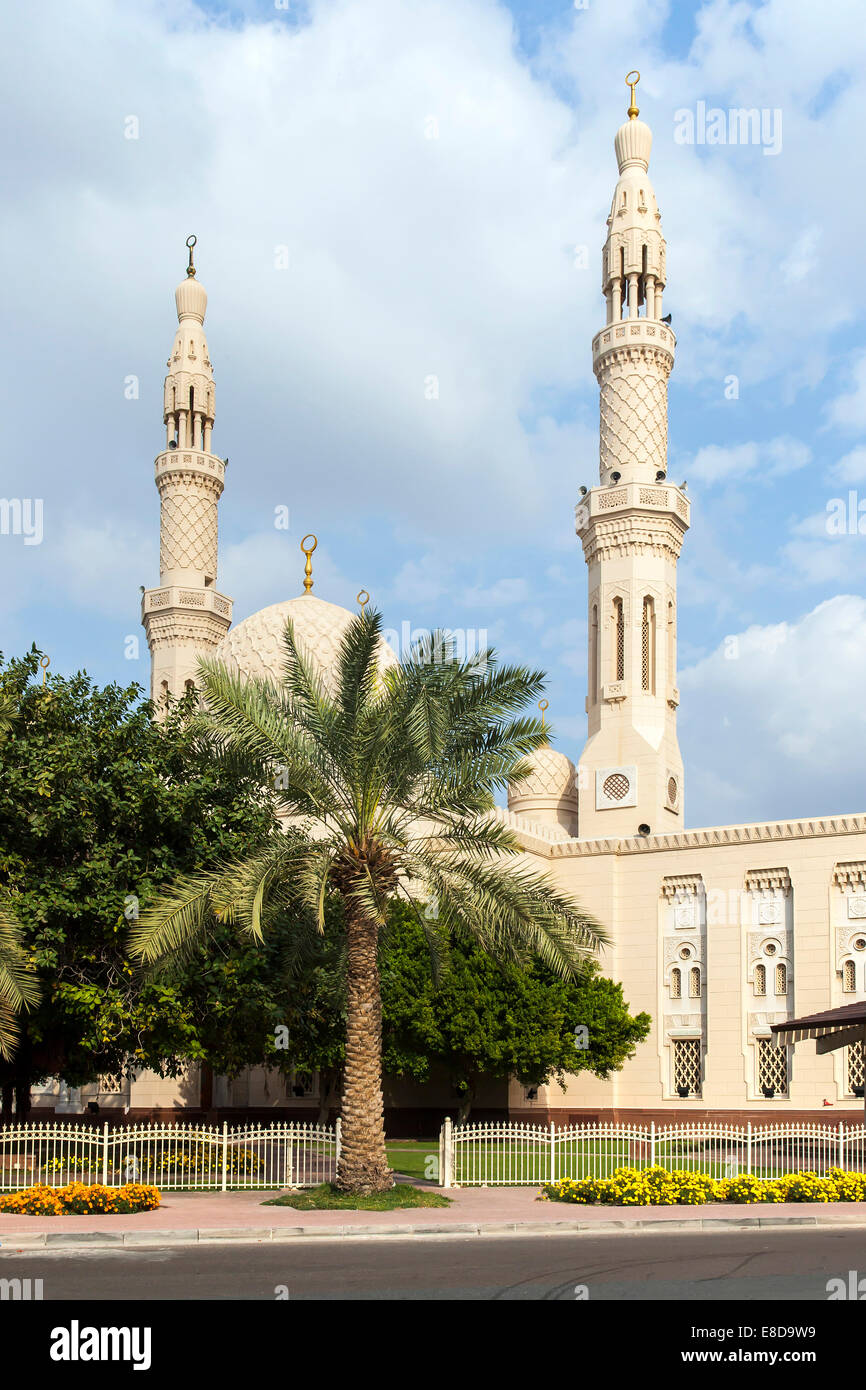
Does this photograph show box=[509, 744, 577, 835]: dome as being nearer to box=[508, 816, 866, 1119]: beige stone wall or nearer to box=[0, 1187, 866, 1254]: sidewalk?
box=[508, 816, 866, 1119]: beige stone wall

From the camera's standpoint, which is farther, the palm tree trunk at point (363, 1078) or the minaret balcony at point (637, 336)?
the minaret balcony at point (637, 336)

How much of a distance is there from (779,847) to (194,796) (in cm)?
1975

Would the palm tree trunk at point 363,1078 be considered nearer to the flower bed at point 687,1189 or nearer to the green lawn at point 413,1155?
the flower bed at point 687,1189

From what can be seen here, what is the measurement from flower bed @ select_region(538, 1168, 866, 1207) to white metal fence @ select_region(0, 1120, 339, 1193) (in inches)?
155

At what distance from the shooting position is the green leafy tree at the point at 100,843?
69.5 ft

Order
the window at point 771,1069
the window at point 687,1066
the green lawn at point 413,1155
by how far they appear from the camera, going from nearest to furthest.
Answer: the green lawn at point 413,1155 → the window at point 771,1069 → the window at point 687,1066

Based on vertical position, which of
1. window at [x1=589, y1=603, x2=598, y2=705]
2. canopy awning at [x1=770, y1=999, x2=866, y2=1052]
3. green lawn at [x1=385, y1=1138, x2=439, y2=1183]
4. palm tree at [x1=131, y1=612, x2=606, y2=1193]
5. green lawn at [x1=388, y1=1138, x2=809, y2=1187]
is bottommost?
green lawn at [x1=385, y1=1138, x2=439, y2=1183]

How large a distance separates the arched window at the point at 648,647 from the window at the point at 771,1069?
414 inches

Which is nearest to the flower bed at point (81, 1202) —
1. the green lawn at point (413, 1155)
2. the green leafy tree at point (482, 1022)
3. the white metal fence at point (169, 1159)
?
the white metal fence at point (169, 1159)

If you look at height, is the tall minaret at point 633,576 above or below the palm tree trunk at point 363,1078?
above

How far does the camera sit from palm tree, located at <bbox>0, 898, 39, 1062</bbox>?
1903cm

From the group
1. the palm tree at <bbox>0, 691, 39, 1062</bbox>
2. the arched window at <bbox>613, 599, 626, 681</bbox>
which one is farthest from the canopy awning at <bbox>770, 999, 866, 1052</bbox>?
the arched window at <bbox>613, 599, 626, 681</bbox>
